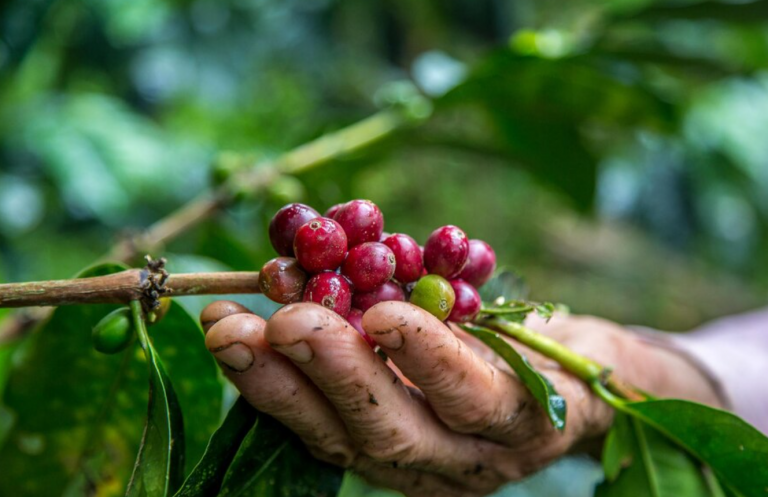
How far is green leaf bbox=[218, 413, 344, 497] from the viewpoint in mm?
674

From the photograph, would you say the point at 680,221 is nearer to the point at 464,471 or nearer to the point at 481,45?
the point at 481,45

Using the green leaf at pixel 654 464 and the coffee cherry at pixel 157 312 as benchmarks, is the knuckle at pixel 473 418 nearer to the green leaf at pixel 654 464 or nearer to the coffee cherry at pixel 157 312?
the green leaf at pixel 654 464

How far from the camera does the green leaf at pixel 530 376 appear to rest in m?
0.69

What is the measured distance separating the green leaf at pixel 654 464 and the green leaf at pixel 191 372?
52cm

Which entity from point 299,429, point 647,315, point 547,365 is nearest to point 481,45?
point 647,315

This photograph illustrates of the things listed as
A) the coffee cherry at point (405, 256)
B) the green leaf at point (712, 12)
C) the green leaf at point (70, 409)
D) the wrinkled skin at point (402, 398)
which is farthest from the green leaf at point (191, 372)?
the green leaf at point (712, 12)

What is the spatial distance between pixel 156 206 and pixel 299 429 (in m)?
2.32

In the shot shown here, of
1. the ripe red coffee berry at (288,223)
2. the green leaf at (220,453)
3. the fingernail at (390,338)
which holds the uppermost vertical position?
the ripe red coffee berry at (288,223)

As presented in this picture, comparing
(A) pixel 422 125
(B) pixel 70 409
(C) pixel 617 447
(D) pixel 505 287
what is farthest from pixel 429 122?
(B) pixel 70 409

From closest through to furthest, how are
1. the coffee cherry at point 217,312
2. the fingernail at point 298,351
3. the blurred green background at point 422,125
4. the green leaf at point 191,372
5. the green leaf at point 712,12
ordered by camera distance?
the fingernail at point 298,351 → the coffee cherry at point 217,312 → the green leaf at point 191,372 → the green leaf at point 712,12 → the blurred green background at point 422,125

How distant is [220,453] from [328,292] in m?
0.21

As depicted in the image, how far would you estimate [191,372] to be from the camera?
80 cm

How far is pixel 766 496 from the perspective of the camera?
77cm

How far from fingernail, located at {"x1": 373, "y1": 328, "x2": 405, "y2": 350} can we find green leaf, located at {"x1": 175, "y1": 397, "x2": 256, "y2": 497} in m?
0.19
